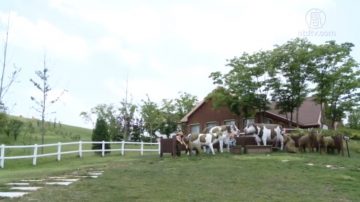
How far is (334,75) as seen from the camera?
28406mm

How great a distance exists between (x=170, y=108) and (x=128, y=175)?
1423 inches

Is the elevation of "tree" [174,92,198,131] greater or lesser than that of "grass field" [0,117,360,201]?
greater

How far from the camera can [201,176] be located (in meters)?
12.0

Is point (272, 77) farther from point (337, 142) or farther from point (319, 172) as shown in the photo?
point (319, 172)

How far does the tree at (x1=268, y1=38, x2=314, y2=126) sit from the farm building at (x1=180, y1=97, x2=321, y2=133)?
2457 mm

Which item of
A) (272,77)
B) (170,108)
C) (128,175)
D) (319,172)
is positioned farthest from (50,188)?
(170,108)

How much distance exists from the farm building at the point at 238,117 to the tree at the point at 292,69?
8.06ft

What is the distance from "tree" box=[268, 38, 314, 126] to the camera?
28.0 m

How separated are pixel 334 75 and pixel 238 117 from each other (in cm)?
831

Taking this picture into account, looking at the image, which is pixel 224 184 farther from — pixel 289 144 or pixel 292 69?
pixel 292 69

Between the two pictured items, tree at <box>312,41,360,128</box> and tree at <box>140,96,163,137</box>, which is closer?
tree at <box>312,41,360,128</box>

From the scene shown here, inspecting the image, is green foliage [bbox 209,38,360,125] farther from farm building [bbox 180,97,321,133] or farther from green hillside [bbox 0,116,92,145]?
green hillside [bbox 0,116,92,145]

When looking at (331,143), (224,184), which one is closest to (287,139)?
(331,143)

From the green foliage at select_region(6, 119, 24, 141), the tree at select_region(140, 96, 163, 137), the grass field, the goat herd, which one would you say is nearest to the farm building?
the tree at select_region(140, 96, 163, 137)
